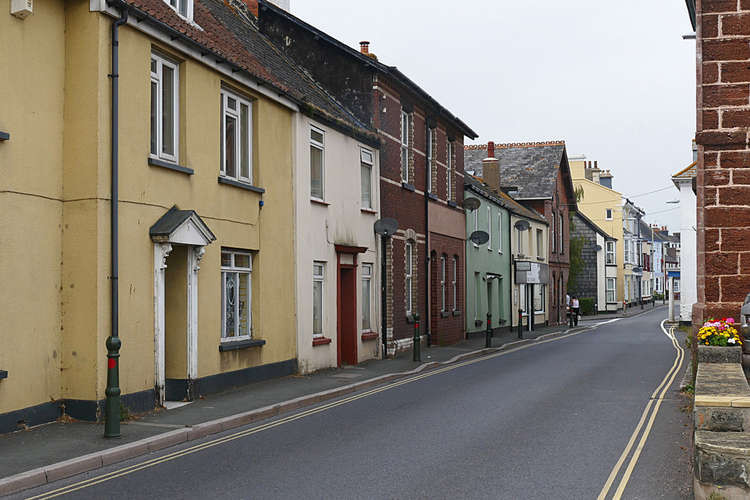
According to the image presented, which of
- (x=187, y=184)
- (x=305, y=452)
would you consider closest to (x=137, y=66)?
(x=187, y=184)

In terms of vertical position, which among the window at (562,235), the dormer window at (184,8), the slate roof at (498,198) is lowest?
the window at (562,235)

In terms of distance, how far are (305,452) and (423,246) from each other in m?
17.4

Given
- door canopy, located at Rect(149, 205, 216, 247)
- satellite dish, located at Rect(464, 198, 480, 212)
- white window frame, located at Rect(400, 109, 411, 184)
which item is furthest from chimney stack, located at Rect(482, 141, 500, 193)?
door canopy, located at Rect(149, 205, 216, 247)

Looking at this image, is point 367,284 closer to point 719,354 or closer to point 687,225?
point 719,354

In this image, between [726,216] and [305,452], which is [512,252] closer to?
[726,216]

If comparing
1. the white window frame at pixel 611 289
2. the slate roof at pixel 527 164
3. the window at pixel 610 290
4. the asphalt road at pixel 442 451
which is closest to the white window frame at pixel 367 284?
the asphalt road at pixel 442 451

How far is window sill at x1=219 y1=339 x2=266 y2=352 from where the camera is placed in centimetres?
1464

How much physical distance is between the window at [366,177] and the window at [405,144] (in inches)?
103

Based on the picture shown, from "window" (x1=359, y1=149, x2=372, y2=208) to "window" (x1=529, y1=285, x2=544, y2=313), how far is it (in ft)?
78.5

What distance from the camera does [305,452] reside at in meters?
9.57

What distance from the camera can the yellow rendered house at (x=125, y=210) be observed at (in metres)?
10.7

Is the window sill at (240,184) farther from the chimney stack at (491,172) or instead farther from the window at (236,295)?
the chimney stack at (491,172)

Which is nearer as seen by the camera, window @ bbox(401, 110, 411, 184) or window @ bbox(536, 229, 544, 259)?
window @ bbox(401, 110, 411, 184)

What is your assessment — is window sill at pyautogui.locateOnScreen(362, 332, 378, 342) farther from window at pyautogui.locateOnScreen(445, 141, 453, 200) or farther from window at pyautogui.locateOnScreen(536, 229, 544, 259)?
window at pyautogui.locateOnScreen(536, 229, 544, 259)
